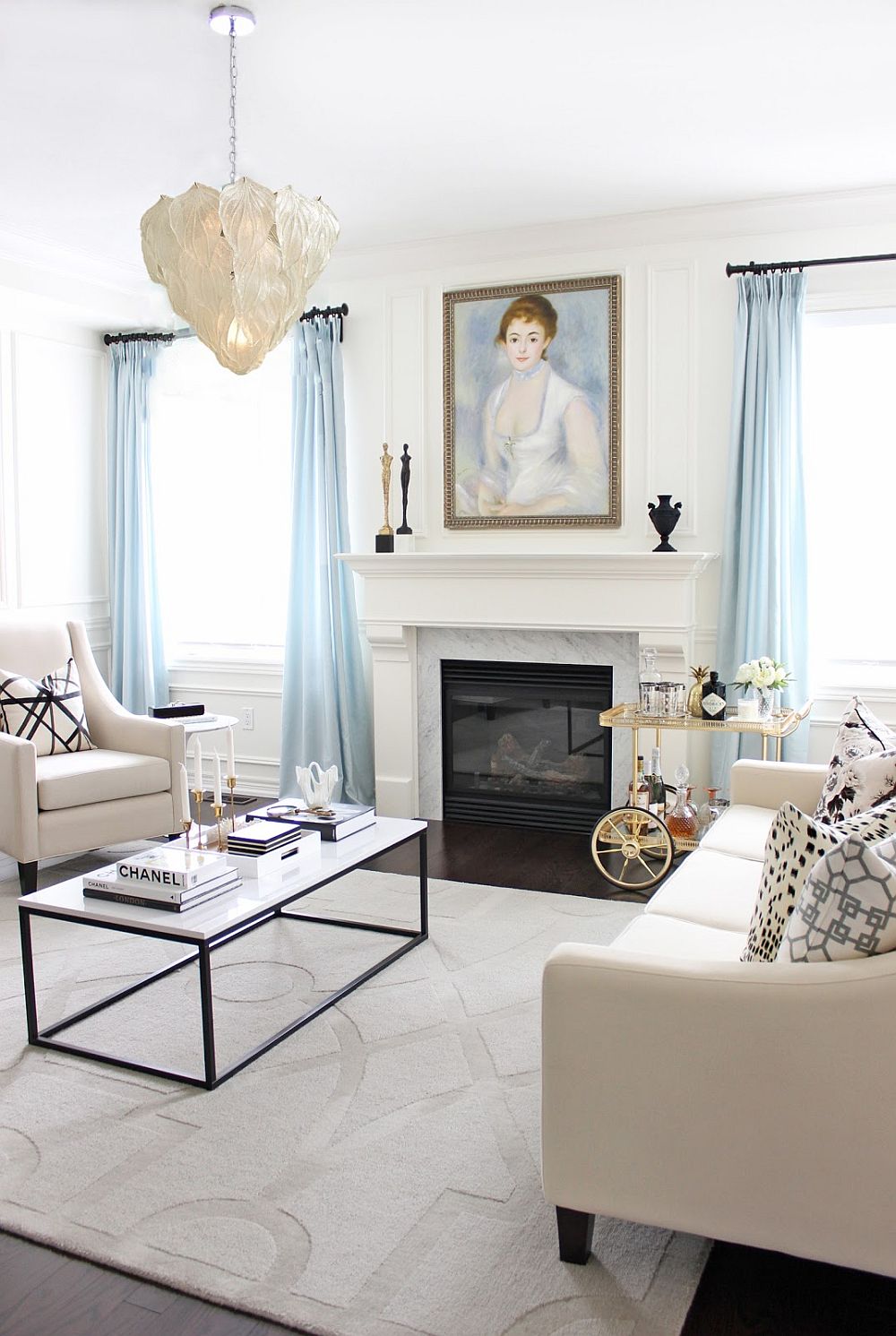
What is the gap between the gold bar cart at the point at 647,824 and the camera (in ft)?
14.1

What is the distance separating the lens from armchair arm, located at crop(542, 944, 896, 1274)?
5.65 feet

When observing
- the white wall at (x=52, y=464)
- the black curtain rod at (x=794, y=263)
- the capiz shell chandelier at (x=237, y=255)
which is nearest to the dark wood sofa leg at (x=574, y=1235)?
the capiz shell chandelier at (x=237, y=255)

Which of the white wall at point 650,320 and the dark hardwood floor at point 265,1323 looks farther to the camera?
the white wall at point 650,320

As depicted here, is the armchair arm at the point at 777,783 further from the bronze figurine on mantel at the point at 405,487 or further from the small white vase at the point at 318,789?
the bronze figurine on mantel at the point at 405,487

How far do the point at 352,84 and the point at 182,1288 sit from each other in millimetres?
3320

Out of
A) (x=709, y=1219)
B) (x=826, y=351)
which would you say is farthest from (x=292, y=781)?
(x=709, y=1219)

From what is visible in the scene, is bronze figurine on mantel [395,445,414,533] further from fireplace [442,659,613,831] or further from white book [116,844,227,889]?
white book [116,844,227,889]

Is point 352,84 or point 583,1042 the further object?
point 352,84

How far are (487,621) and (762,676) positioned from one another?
1324 mm

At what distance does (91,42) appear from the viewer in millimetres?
3176

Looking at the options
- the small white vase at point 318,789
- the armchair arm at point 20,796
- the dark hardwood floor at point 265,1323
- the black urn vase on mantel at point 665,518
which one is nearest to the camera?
the dark hardwood floor at point 265,1323

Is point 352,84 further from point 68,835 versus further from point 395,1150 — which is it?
point 395,1150

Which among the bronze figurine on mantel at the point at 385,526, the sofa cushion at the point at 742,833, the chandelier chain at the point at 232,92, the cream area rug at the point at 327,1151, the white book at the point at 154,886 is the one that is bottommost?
the cream area rug at the point at 327,1151

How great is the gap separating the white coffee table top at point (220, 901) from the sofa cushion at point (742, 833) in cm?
100
